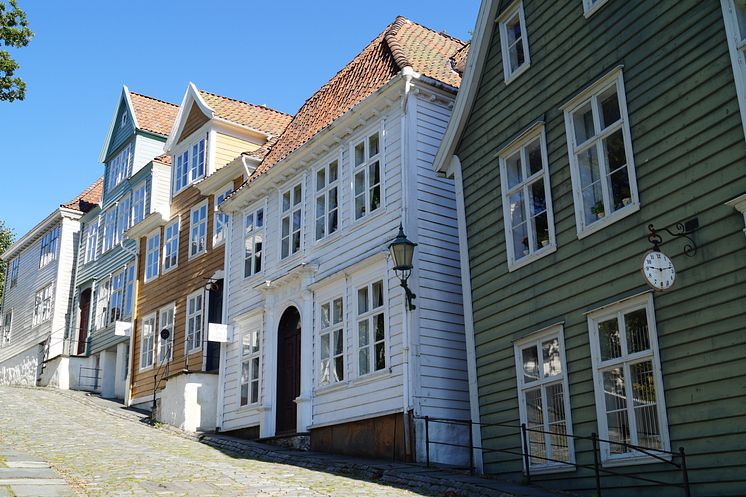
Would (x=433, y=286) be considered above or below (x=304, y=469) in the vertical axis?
above

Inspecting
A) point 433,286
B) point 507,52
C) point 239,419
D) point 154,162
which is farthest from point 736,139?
point 154,162

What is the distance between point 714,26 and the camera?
10.4 meters

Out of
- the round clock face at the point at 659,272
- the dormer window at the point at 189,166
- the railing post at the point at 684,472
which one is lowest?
the railing post at the point at 684,472

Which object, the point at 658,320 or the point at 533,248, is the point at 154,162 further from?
the point at 658,320

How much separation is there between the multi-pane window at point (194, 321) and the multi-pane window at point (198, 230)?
150cm

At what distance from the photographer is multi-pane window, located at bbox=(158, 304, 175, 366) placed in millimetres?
27078

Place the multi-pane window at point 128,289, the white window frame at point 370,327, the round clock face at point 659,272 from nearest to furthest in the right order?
the round clock face at point 659,272, the white window frame at point 370,327, the multi-pane window at point 128,289

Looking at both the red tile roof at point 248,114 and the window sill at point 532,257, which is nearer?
the window sill at point 532,257

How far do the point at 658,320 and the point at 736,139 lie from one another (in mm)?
2481

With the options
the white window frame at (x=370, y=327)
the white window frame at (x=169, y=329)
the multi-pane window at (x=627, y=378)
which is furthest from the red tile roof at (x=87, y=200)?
the multi-pane window at (x=627, y=378)

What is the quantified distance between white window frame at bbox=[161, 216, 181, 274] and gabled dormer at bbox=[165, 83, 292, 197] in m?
1.16

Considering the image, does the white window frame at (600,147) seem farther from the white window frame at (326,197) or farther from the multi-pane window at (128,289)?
the multi-pane window at (128,289)

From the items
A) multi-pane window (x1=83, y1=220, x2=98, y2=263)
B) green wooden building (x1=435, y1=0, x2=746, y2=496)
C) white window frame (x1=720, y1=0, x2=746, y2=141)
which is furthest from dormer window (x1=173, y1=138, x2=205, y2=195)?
white window frame (x1=720, y1=0, x2=746, y2=141)

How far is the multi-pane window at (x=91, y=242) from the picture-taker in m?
36.7
